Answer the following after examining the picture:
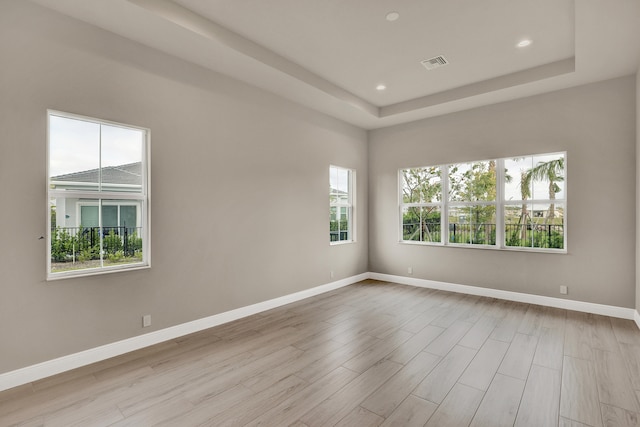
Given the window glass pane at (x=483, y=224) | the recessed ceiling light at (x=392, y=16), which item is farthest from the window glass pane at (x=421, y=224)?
the recessed ceiling light at (x=392, y=16)

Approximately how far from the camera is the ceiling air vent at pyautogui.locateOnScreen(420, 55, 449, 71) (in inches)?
148

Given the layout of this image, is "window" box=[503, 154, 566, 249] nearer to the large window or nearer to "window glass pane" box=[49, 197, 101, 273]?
the large window

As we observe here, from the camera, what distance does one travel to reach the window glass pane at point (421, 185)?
5.59m

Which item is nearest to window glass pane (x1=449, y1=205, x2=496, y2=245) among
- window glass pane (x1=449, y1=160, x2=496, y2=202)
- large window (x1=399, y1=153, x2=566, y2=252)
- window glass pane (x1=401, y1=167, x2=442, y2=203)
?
large window (x1=399, y1=153, x2=566, y2=252)

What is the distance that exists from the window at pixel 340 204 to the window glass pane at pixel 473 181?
177 centimetres

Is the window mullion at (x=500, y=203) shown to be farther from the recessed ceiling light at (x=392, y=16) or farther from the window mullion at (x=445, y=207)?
the recessed ceiling light at (x=392, y=16)

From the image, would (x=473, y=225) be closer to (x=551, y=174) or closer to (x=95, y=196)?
(x=551, y=174)

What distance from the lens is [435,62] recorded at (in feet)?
12.7

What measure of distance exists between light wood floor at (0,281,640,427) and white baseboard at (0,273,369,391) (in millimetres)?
94

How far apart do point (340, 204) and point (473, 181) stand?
222 centimetres

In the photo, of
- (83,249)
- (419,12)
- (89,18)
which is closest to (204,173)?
(83,249)

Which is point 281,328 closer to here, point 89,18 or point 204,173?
point 204,173

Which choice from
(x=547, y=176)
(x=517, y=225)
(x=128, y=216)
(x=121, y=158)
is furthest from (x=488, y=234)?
(x=121, y=158)

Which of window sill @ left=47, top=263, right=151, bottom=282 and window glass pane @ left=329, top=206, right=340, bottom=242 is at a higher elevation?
window glass pane @ left=329, top=206, right=340, bottom=242
